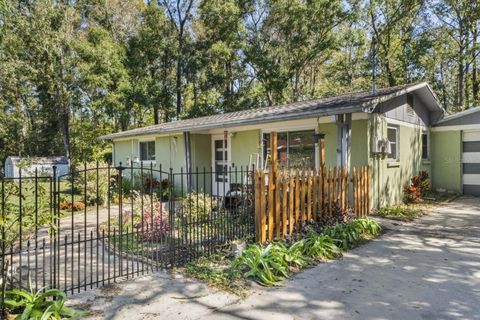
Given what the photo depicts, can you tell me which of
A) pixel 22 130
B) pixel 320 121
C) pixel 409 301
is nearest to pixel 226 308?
pixel 409 301

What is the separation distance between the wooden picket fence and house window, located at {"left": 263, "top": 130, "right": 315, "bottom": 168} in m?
2.06

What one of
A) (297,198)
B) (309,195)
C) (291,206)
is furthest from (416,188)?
(291,206)

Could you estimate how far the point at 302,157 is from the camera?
9.82 meters

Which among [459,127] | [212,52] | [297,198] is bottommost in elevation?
[297,198]

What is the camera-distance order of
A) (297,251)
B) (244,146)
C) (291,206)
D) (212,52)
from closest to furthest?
(297,251), (291,206), (244,146), (212,52)

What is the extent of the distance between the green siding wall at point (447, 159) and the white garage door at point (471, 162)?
198 millimetres

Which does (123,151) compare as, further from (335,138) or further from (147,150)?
(335,138)

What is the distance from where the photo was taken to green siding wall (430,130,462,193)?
1220cm

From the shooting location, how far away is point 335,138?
29.4ft

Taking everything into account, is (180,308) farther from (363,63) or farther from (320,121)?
(363,63)

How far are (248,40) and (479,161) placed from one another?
1595 centimetres

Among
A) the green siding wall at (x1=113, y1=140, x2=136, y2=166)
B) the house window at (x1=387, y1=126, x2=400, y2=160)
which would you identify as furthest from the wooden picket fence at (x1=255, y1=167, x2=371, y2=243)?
the green siding wall at (x1=113, y1=140, x2=136, y2=166)

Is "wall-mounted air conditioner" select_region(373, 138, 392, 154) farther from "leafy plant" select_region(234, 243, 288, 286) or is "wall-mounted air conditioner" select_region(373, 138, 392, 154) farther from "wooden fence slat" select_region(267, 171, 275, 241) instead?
"leafy plant" select_region(234, 243, 288, 286)

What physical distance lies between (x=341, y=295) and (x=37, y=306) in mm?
3212
